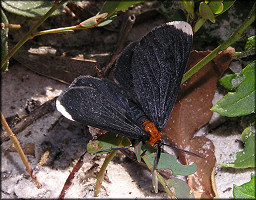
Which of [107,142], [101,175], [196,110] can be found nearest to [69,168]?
[101,175]

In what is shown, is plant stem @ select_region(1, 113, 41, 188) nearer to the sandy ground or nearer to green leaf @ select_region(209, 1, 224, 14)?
the sandy ground

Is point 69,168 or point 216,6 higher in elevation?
point 216,6

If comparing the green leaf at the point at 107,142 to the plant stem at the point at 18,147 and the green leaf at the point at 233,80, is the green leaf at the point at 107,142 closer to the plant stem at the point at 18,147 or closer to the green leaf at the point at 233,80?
the plant stem at the point at 18,147

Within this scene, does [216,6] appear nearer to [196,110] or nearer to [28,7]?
[196,110]

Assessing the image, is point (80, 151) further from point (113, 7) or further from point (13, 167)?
point (113, 7)

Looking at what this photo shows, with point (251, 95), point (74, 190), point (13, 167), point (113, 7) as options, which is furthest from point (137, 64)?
point (13, 167)

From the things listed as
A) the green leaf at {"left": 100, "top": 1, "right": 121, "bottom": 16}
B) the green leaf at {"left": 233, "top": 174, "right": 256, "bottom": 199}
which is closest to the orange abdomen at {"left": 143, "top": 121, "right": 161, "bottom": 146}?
the green leaf at {"left": 233, "top": 174, "right": 256, "bottom": 199}
